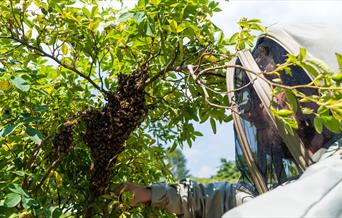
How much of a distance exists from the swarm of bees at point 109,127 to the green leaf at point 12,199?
0.27 metres

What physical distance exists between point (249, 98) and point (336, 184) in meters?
0.58

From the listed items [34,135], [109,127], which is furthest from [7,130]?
[109,127]

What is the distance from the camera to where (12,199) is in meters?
1.22

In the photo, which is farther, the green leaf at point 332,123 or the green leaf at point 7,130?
→ the green leaf at point 7,130

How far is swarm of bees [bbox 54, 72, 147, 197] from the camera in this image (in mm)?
1402

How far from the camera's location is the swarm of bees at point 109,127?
1402mm

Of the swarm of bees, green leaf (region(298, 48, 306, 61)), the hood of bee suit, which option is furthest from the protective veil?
the swarm of bees

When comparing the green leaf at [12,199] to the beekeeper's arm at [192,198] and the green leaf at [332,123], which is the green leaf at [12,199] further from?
the green leaf at [332,123]

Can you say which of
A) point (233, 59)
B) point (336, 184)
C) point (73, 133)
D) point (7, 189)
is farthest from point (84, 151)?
point (336, 184)

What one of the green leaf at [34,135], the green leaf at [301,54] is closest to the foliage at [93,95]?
the green leaf at [34,135]

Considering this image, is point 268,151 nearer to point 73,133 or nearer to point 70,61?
point 73,133

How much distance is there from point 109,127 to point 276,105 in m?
0.50

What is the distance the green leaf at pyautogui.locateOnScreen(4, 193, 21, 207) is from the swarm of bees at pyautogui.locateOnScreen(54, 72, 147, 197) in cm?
27

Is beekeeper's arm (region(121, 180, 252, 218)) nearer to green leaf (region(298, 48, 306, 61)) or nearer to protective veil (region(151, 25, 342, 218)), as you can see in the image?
protective veil (region(151, 25, 342, 218))
